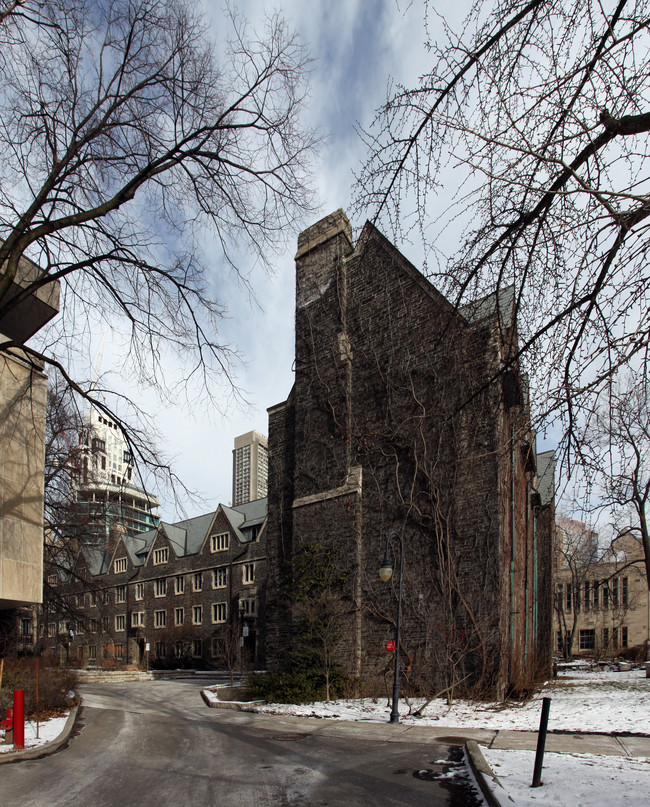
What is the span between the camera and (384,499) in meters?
20.4

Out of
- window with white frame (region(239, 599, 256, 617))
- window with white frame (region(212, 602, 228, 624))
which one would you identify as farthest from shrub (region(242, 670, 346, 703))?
window with white frame (region(212, 602, 228, 624))

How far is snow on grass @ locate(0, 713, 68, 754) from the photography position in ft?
35.6

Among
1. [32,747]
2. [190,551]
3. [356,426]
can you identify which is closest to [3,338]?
[32,747]

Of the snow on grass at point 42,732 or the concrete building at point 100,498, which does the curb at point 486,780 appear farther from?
the concrete building at point 100,498

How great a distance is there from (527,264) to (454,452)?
13956 millimetres

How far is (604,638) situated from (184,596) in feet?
126

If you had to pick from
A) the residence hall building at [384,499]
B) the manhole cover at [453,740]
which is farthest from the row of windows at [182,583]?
the manhole cover at [453,740]

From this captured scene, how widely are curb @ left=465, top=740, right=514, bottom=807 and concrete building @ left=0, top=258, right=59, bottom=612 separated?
32.4 ft

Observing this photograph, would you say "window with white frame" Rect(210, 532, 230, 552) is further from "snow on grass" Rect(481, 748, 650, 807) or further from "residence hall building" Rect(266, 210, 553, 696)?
"snow on grass" Rect(481, 748, 650, 807)

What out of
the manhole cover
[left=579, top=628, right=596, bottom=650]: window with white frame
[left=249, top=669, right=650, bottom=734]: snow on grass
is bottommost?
[left=579, top=628, right=596, bottom=650]: window with white frame

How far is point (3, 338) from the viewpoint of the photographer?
1545cm

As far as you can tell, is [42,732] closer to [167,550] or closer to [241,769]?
[241,769]

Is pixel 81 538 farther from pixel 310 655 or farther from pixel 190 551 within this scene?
pixel 190 551

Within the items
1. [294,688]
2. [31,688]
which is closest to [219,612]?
[294,688]
